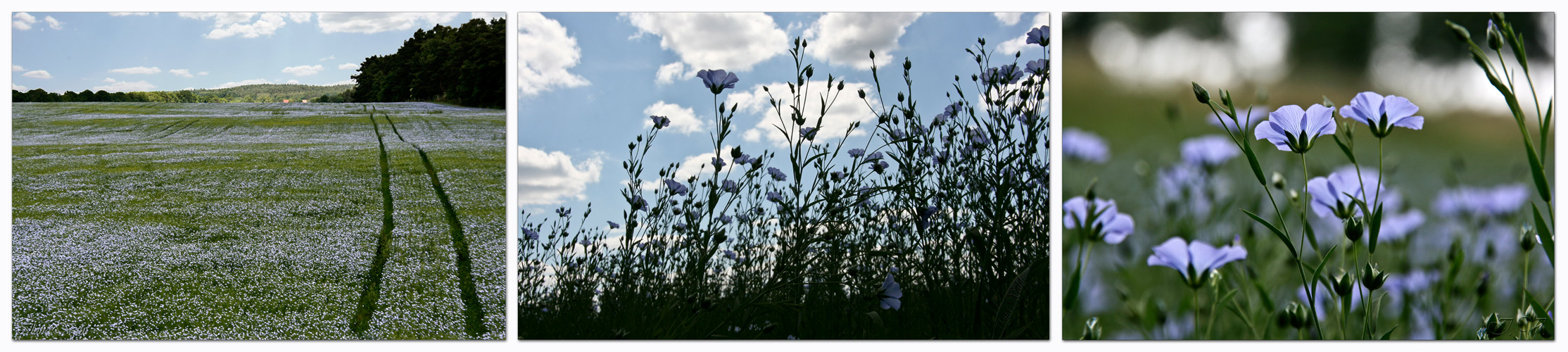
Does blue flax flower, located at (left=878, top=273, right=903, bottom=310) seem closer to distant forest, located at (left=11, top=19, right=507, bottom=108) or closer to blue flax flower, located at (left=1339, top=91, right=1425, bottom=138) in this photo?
blue flax flower, located at (left=1339, top=91, right=1425, bottom=138)

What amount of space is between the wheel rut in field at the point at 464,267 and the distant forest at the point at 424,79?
9.5 inches

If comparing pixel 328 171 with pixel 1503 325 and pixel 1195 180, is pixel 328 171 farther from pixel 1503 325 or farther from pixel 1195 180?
pixel 1503 325

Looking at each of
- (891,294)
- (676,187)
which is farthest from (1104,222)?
(676,187)

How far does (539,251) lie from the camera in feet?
7.40

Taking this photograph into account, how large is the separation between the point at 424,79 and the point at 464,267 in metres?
0.57

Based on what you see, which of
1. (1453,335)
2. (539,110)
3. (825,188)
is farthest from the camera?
(539,110)

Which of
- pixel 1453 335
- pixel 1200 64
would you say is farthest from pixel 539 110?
pixel 1453 335

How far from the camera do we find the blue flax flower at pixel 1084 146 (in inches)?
84.7

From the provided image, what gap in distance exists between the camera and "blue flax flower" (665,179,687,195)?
7.07 feet

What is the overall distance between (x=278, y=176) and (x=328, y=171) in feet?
0.42

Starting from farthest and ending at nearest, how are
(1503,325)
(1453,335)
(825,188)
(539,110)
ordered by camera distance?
1. (539,110)
2. (825,188)
3. (1503,325)
4. (1453,335)

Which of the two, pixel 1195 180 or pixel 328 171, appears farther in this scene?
pixel 328 171

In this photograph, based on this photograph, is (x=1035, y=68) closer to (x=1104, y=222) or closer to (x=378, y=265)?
(x=1104, y=222)

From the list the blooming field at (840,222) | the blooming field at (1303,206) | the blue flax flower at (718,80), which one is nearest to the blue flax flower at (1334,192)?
the blooming field at (1303,206)
